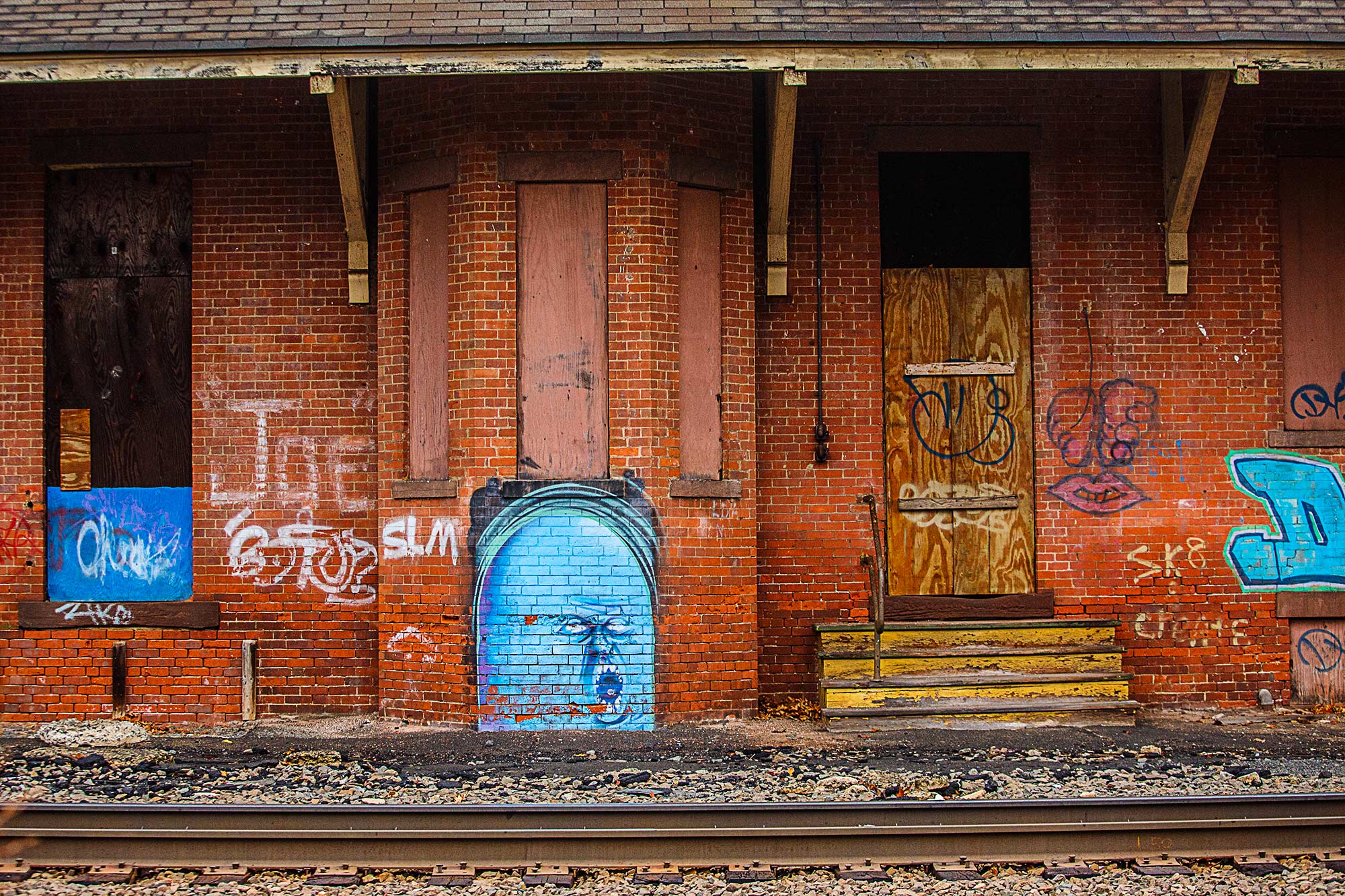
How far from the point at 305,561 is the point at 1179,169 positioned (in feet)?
23.6

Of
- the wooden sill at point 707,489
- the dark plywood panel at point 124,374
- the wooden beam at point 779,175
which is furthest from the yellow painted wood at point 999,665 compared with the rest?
the dark plywood panel at point 124,374

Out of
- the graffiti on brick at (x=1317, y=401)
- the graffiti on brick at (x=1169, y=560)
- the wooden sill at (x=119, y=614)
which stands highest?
the graffiti on brick at (x=1317, y=401)

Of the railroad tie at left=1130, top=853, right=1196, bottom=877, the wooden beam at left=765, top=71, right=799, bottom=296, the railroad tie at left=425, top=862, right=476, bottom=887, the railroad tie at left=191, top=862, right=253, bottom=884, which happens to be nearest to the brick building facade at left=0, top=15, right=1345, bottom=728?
the wooden beam at left=765, top=71, right=799, bottom=296

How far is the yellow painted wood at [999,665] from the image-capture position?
9742 millimetres

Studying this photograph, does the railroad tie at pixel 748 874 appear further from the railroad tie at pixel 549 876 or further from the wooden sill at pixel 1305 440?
the wooden sill at pixel 1305 440

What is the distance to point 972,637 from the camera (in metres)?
10.0

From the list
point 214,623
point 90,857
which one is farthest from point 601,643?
point 90,857

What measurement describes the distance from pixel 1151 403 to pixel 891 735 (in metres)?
3.41

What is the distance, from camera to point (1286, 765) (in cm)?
824

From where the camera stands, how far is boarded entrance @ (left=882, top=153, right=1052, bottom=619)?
33.8 feet

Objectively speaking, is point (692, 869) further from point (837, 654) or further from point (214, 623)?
point (214, 623)

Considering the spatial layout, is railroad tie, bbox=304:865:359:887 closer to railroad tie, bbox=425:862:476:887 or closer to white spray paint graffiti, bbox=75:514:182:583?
railroad tie, bbox=425:862:476:887

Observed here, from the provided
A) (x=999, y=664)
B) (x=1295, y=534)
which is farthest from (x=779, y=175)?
(x=1295, y=534)

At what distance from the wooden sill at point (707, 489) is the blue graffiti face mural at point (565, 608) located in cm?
26
